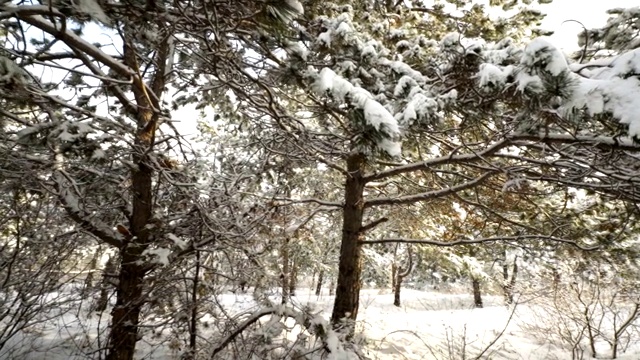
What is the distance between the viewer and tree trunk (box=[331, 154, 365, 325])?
17.3 feet

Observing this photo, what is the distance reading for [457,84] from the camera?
3.14m

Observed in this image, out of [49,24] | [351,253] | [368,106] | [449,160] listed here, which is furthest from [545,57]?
[351,253]

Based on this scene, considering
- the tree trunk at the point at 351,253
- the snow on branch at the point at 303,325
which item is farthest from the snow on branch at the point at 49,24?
the tree trunk at the point at 351,253

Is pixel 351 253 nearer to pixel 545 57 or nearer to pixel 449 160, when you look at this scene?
pixel 449 160

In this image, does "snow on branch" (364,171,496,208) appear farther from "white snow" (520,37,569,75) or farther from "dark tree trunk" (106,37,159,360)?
"dark tree trunk" (106,37,159,360)

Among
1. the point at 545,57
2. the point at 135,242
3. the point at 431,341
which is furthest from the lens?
the point at 431,341

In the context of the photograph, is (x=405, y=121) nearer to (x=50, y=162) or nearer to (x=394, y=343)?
(x=50, y=162)

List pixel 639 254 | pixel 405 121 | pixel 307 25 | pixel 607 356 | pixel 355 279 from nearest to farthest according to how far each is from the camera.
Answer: pixel 405 121 → pixel 307 25 → pixel 639 254 → pixel 355 279 → pixel 607 356

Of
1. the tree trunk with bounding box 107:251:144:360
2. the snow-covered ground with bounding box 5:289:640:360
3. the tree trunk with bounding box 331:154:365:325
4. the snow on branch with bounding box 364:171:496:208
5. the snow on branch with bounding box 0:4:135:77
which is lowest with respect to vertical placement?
the snow-covered ground with bounding box 5:289:640:360

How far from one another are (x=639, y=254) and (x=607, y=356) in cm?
399

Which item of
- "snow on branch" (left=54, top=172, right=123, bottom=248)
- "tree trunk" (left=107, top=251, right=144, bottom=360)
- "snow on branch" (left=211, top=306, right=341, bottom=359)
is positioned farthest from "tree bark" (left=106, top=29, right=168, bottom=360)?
"snow on branch" (left=211, top=306, right=341, bottom=359)

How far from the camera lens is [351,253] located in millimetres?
5391

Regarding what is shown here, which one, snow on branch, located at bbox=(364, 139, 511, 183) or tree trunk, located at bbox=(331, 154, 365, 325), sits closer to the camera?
snow on branch, located at bbox=(364, 139, 511, 183)

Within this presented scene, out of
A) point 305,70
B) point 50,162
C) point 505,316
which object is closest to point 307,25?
point 305,70
